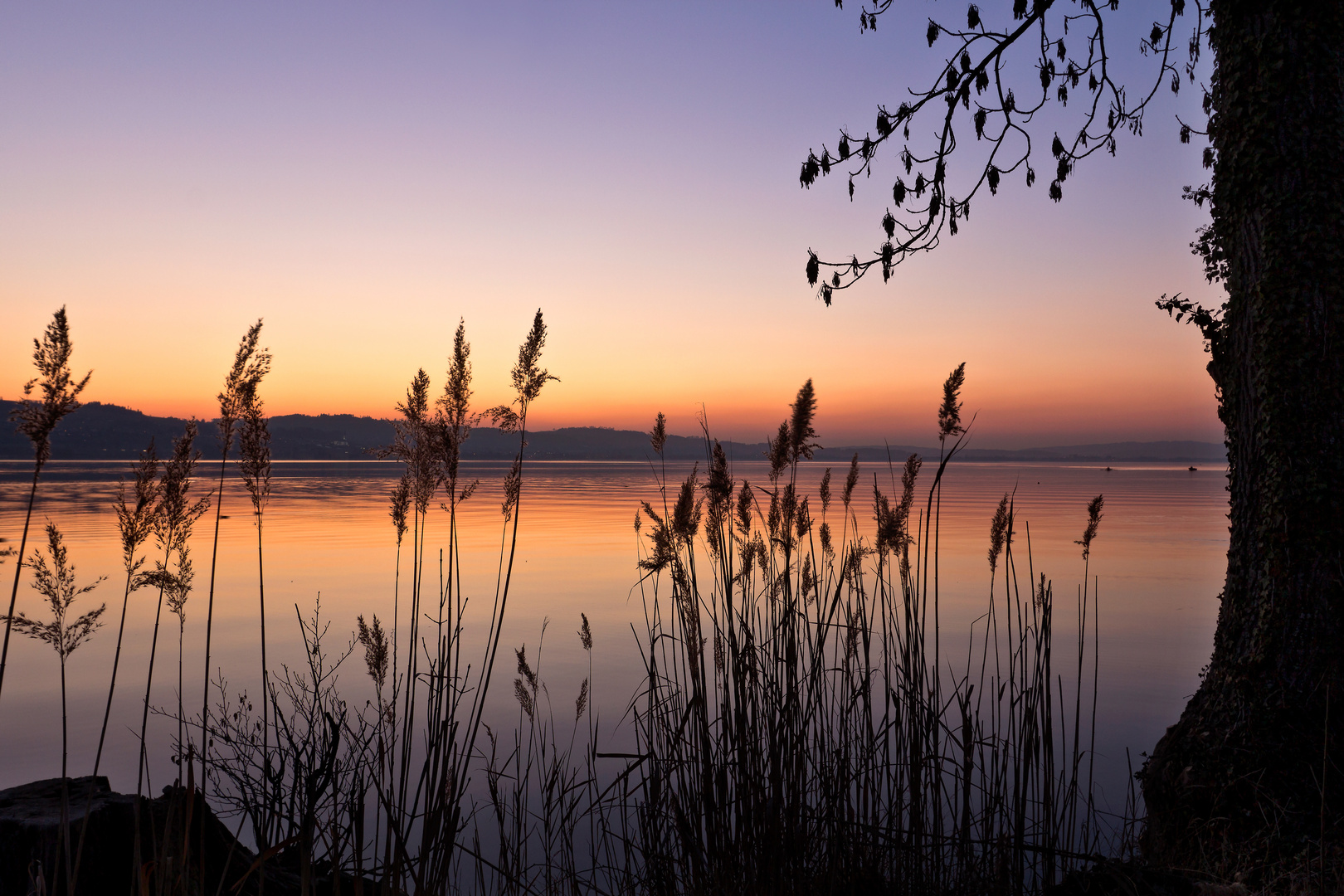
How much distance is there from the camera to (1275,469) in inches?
138

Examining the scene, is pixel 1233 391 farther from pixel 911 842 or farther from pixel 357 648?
pixel 357 648

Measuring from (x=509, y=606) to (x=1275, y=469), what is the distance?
7.85 m

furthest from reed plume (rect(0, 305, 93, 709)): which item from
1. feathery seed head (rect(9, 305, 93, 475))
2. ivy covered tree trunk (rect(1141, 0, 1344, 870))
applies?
ivy covered tree trunk (rect(1141, 0, 1344, 870))

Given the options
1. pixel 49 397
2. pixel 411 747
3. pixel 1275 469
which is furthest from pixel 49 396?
pixel 1275 469

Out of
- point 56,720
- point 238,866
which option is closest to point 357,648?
point 56,720

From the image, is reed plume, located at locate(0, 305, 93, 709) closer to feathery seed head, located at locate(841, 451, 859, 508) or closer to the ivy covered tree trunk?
feathery seed head, located at locate(841, 451, 859, 508)

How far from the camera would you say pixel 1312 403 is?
136 inches

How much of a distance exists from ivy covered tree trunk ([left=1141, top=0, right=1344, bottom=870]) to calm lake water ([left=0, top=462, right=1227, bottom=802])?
79.6 inches

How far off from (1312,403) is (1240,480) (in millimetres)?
445

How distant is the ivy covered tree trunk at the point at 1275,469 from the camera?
3.33 meters

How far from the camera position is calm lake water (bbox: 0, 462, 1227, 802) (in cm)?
614

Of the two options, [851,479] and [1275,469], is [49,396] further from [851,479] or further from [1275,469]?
[1275,469]

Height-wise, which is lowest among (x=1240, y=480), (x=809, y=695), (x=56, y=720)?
(x=56, y=720)

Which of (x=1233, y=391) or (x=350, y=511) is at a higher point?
(x=1233, y=391)
